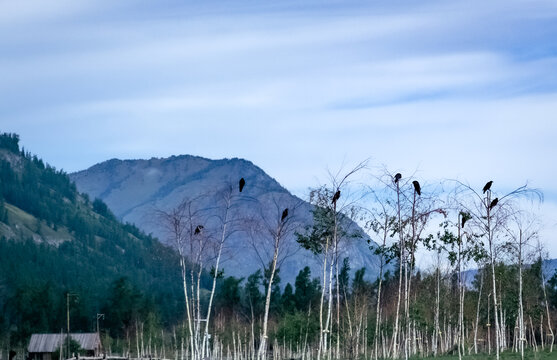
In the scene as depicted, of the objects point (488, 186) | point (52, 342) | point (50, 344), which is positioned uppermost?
point (488, 186)

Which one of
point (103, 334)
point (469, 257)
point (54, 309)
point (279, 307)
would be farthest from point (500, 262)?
point (54, 309)

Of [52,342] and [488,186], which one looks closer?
[488,186]

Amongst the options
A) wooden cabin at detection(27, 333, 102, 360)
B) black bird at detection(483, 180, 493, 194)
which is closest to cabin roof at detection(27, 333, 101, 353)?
wooden cabin at detection(27, 333, 102, 360)

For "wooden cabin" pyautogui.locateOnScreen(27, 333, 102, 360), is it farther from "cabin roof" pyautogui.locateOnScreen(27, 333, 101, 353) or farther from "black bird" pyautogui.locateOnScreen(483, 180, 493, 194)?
"black bird" pyautogui.locateOnScreen(483, 180, 493, 194)

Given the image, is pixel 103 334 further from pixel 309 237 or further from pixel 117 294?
pixel 309 237

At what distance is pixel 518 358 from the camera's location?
170 feet

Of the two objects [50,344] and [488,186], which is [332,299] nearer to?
[488,186]

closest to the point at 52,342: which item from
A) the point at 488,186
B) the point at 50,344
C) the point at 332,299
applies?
the point at 50,344

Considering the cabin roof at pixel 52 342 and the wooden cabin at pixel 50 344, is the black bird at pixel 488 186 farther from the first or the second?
the cabin roof at pixel 52 342

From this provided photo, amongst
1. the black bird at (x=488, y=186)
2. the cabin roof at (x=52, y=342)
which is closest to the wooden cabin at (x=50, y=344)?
the cabin roof at (x=52, y=342)

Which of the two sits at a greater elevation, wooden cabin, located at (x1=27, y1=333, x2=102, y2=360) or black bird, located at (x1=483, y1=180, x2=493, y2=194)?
black bird, located at (x1=483, y1=180, x2=493, y2=194)

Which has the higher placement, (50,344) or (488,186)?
(488,186)

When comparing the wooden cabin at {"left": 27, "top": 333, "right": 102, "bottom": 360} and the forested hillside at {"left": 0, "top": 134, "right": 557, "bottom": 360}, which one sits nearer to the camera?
the forested hillside at {"left": 0, "top": 134, "right": 557, "bottom": 360}

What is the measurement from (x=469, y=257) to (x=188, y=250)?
20776 millimetres
